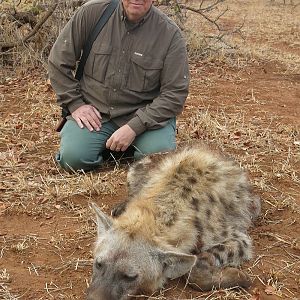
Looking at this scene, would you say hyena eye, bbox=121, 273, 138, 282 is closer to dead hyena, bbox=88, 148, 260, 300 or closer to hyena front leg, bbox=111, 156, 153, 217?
dead hyena, bbox=88, 148, 260, 300

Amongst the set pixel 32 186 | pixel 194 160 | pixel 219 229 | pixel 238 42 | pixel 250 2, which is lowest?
pixel 250 2

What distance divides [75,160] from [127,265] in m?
2.06

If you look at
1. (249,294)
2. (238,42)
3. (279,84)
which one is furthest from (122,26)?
(238,42)

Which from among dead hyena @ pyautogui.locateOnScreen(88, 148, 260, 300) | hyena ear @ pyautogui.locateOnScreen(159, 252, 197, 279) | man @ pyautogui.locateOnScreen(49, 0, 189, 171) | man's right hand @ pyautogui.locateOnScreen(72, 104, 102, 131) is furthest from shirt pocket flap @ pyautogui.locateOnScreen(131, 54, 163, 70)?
hyena ear @ pyautogui.locateOnScreen(159, 252, 197, 279)

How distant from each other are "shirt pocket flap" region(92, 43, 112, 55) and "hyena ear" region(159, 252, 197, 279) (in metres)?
2.29

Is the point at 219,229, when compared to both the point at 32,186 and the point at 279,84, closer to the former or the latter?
the point at 32,186

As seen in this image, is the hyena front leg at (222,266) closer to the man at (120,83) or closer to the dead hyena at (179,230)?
the dead hyena at (179,230)

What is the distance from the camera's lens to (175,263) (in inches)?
122

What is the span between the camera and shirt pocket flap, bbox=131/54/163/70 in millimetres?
4852

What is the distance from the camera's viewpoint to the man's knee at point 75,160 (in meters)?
4.88

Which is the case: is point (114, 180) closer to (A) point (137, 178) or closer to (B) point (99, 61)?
(A) point (137, 178)

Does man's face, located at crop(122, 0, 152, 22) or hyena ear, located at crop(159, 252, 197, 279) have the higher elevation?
man's face, located at crop(122, 0, 152, 22)

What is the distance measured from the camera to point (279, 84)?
8.26 metres

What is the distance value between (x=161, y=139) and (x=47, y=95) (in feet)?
9.52
